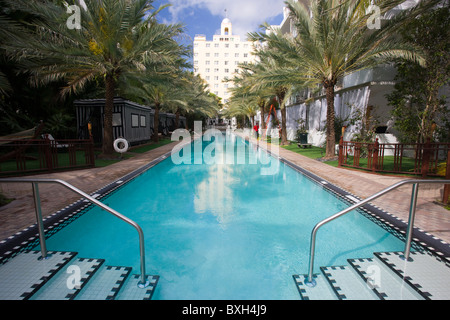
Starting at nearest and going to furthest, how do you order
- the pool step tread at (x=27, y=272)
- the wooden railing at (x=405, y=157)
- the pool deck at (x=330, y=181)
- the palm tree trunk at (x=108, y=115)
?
the pool step tread at (x=27, y=272) < the pool deck at (x=330, y=181) < the wooden railing at (x=405, y=157) < the palm tree trunk at (x=108, y=115)

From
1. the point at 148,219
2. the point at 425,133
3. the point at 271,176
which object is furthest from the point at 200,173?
the point at 425,133

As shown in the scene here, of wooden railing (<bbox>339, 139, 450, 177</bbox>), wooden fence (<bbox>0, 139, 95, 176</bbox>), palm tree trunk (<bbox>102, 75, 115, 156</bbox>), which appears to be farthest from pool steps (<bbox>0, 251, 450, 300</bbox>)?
palm tree trunk (<bbox>102, 75, 115, 156</bbox>)

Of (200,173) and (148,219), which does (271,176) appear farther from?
(148,219)

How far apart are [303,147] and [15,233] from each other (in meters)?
16.3

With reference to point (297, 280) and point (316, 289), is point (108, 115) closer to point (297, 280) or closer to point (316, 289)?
point (297, 280)

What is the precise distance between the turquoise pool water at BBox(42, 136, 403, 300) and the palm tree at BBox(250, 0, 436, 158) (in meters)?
5.73

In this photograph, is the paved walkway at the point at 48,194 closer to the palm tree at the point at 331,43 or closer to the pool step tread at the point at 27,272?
the pool step tread at the point at 27,272

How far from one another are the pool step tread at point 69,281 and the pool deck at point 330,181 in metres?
1.46

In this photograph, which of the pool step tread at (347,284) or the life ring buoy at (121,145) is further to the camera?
the life ring buoy at (121,145)

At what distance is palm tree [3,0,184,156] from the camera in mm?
9023

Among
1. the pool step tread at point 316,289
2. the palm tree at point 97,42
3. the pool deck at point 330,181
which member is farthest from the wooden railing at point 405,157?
Result: the palm tree at point 97,42

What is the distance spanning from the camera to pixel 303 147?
1733cm

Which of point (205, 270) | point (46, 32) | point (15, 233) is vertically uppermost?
point (46, 32)

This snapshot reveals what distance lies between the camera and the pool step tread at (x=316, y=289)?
2.78m
